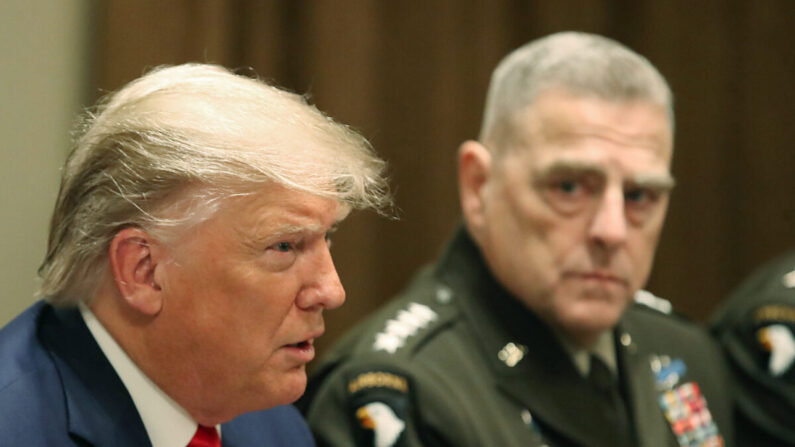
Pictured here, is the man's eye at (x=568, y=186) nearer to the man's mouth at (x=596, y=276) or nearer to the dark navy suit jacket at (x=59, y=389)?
the man's mouth at (x=596, y=276)

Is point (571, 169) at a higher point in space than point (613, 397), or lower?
higher

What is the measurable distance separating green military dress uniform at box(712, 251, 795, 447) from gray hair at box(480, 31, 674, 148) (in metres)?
0.42

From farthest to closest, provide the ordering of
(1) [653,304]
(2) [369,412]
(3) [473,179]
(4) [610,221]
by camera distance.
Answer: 1. (1) [653,304]
2. (3) [473,179]
3. (4) [610,221]
4. (2) [369,412]

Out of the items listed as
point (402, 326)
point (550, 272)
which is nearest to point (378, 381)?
point (402, 326)

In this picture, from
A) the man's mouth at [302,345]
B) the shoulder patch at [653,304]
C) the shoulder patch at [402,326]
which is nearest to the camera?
the man's mouth at [302,345]

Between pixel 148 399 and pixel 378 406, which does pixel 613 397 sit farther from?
pixel 148 399

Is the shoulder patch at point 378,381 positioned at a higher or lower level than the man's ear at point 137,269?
lower

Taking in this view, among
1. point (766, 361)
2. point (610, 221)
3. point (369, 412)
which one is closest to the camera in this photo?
point (369, 412)

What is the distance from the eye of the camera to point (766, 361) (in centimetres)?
187

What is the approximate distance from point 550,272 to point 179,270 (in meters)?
0.75

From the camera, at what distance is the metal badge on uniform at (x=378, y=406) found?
1479mm

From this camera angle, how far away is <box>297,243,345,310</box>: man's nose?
44.6 inches

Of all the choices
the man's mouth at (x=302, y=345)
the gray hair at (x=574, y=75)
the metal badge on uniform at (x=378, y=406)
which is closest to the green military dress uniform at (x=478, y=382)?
the metal badge on uniform at (x=378, y=406)

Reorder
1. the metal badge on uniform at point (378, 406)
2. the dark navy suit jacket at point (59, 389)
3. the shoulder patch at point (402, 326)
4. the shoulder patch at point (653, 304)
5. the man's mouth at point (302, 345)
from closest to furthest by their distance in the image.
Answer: the dark navy suit jacket at point (59, 389) → the man's mouth at point (302, 345) → the metal badge on uniform at point (378, 406) → the shoulder patch at point (402, 326) → the shoulder patch at point (653, 304)
